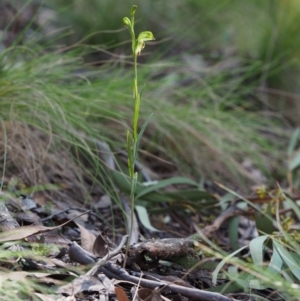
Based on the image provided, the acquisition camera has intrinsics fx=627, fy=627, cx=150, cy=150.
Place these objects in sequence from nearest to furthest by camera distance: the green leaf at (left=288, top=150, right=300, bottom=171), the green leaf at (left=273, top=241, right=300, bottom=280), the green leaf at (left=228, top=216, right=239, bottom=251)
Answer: the green leaf at (left=273, top=241, right=300, bottom=280) → the green leaf at (left=228, top=216, right=239, bottom=251) → the green leaf at (left=288, top=150, right=300, bottom=171)

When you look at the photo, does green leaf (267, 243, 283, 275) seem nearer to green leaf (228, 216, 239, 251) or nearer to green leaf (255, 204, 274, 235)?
green leaf (255, 204, 274, 235)

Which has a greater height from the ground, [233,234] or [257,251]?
[257,251]

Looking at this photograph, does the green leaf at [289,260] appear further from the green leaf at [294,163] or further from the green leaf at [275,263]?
the green leaf at [294,163]

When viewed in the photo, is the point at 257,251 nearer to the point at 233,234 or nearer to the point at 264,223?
the point at 264,223

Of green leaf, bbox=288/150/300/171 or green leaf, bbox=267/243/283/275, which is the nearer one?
green leaf, bbox=267/243/283/275

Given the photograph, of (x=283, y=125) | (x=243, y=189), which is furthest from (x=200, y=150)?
(x=283, y=125)

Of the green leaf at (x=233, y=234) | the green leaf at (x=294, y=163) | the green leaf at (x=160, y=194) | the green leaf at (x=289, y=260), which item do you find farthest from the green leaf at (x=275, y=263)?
the green leaf at (x=294, y=163)

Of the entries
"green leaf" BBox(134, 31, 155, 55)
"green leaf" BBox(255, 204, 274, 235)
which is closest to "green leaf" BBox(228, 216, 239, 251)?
"green leaf" BBox(255, 204, 274, 235)

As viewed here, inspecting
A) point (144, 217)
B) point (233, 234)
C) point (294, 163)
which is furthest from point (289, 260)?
point (294, 163)
